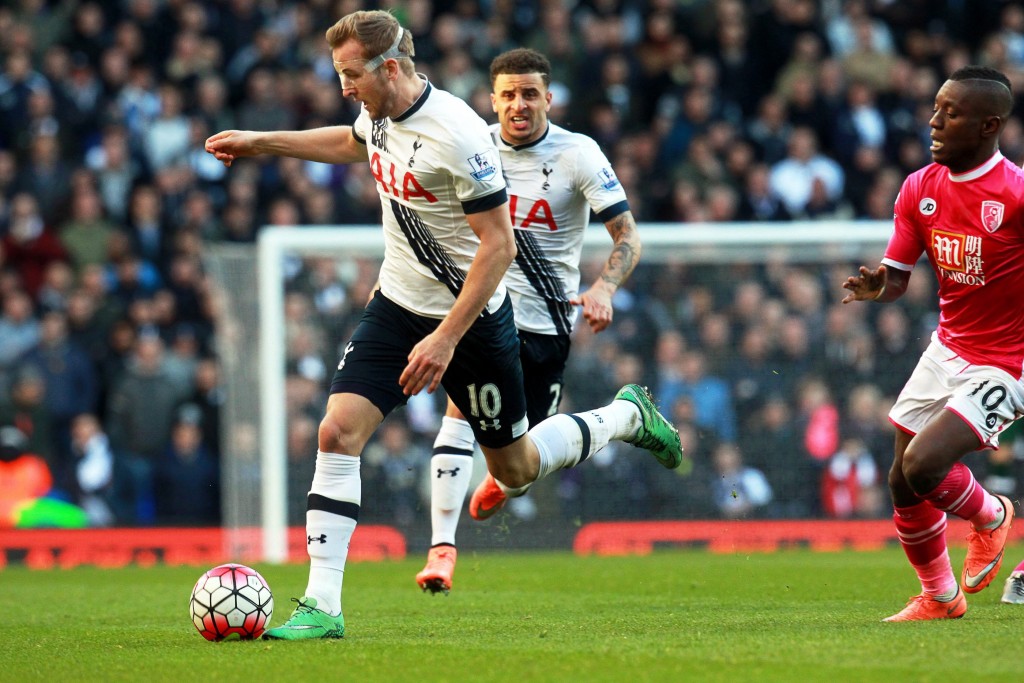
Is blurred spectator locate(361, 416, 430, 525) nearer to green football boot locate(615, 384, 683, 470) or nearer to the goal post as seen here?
the goal post

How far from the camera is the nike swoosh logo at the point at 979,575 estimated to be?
22.9ft

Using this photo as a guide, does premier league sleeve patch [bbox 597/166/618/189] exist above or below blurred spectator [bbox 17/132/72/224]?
above

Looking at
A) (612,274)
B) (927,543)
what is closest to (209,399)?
(612,274)

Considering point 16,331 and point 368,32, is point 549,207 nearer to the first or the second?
point 368,32

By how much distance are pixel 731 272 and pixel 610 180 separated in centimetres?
534

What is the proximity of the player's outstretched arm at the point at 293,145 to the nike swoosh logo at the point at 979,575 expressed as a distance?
3.48 metres

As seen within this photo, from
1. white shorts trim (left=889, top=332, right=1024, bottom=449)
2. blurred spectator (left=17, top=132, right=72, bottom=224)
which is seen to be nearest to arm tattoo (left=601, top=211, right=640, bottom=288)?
white shorts trim (left=889, top=332, right=1024, bottom=449)

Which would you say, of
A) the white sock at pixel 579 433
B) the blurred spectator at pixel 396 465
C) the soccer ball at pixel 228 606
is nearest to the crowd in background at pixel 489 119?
the blurred spectator at pixel 396 465

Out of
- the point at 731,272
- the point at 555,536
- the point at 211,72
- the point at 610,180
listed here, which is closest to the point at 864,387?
the point at 731,272

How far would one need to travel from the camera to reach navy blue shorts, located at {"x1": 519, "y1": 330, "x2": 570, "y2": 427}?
804cm

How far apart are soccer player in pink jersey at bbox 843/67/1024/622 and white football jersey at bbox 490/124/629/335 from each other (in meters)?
1.78

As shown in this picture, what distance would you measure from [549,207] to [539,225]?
0.12 m

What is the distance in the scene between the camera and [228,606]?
623 cm

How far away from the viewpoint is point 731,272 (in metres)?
13.2
